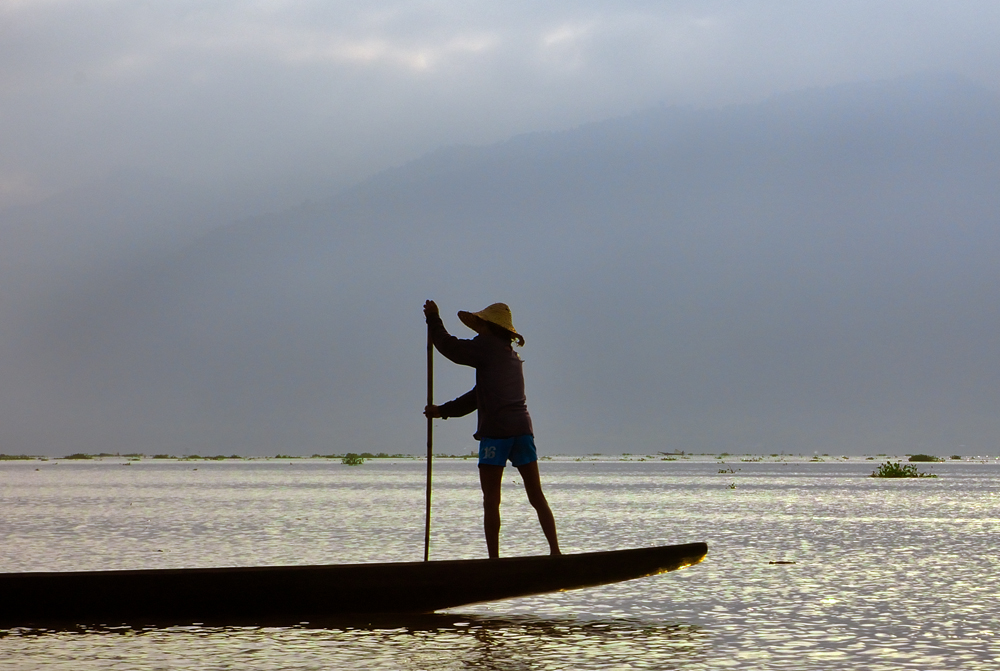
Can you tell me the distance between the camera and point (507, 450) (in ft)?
34.0

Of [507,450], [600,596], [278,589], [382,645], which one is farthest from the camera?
[600,596]

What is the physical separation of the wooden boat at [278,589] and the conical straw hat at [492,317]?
1995 mm

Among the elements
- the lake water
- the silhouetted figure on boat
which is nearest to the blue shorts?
the silhouetted figure on boat

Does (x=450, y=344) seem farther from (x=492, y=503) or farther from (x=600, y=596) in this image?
(x=600, y=596)

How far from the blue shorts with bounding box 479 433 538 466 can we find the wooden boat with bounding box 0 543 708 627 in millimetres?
859

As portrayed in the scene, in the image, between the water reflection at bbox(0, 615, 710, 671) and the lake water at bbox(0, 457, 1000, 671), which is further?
the lake water at bbox(0, 457, 1000, 671)

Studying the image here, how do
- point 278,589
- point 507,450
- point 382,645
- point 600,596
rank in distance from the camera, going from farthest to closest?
point 600,596 → point 507,450 → point 278,589 → point 382,645

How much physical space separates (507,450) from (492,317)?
1153 millimetres

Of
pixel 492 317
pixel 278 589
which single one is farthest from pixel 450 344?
pixel 278 589

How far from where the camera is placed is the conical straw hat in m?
10.5

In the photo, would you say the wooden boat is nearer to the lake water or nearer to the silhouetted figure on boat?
the lake water

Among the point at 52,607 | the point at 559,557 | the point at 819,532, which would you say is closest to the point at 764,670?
the point at 559,557

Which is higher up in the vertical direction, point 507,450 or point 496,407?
point 496,407

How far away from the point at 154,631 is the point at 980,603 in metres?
6.96
